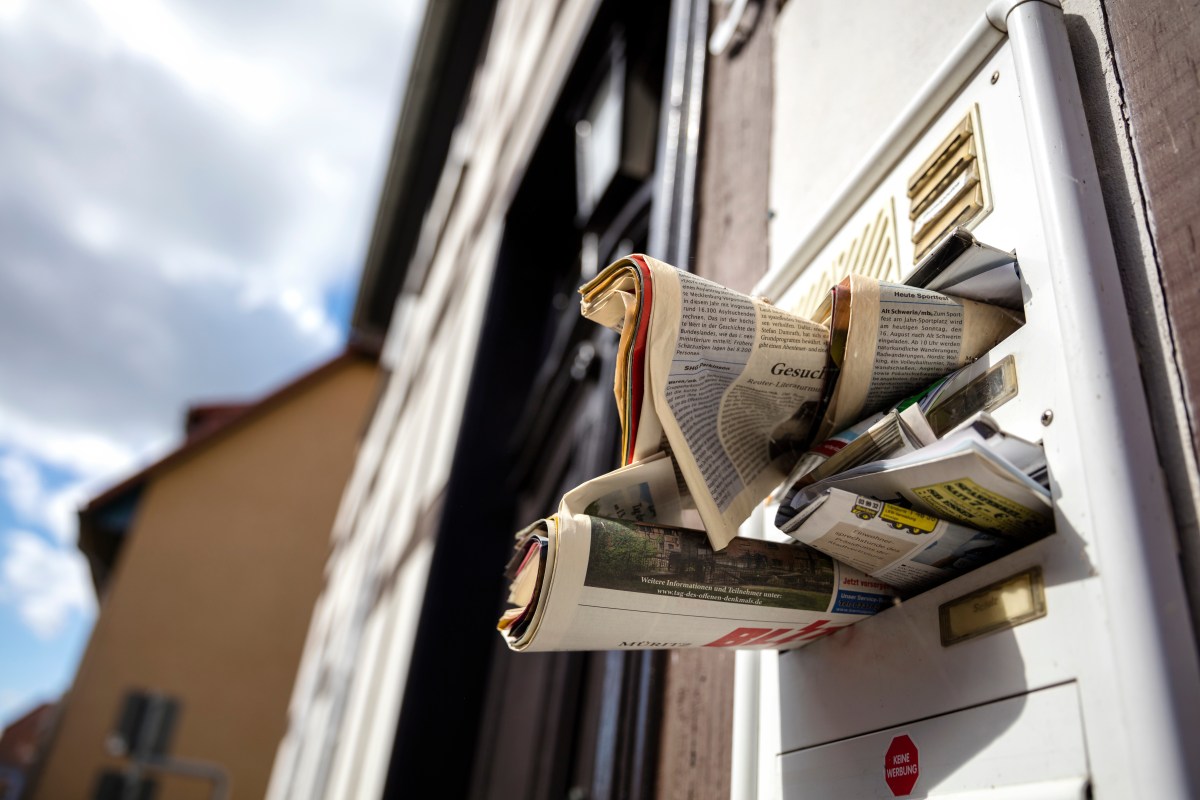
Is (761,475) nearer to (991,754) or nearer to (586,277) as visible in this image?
(991,754)

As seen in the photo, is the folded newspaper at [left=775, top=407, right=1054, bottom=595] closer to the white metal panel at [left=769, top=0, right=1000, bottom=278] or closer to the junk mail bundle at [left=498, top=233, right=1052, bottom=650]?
the junk mail bundle at [left=498, top=233, right=1052, bottom=650]

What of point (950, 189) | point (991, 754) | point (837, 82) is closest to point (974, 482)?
point (991, 754)

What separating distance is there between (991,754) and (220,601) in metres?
7.00

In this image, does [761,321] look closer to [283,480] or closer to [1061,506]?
[1061,506]

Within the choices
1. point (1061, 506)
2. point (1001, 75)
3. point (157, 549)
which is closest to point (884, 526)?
point (1061, 506)

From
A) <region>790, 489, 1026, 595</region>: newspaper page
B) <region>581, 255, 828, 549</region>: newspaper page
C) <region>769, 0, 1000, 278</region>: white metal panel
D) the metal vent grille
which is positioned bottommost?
<region>790, 489, 1026, 595</region>: newspaper page

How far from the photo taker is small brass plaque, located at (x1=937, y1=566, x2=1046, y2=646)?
40cm

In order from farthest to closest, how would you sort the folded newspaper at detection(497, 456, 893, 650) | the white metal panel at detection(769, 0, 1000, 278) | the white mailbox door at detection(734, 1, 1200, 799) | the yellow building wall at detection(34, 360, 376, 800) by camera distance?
the yellow building wall at detection(34, 360, 376, 800)
the white metal panel at detection(769, 0, 1000, 278)
the folded newspaper at detection(497, 456, 893, 650)
the white mailbox door at detection(734, 1, 1200, 799)

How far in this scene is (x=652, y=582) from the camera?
45cm

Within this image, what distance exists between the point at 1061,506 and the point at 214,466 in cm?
765

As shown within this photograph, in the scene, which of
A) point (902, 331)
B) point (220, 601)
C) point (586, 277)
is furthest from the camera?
point (220, 601)

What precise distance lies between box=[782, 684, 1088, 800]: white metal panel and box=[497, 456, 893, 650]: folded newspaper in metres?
0.08

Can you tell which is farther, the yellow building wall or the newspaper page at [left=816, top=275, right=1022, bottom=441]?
the yellow building wall

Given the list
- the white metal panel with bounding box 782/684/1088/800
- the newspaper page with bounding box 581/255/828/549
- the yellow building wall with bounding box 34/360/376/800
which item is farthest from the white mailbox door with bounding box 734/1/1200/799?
the yellow building wall with bounding box 34/360/376/800
